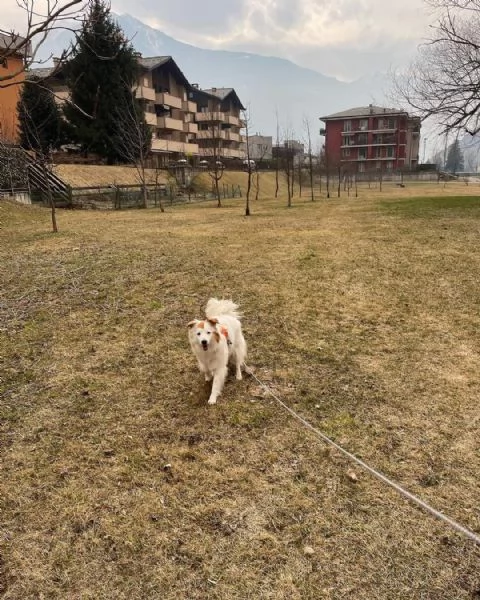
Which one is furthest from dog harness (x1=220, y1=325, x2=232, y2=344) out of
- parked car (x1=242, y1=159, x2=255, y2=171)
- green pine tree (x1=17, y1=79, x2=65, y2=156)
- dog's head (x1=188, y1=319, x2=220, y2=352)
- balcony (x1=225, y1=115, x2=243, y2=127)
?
balcony (x1=225, y1=115, x2=243, y2=127)

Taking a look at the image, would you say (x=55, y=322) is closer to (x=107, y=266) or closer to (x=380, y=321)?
(x=107, y=266)

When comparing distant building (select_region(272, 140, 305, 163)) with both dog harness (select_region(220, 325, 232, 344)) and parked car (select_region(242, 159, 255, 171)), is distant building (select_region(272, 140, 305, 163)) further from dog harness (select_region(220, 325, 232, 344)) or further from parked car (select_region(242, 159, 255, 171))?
dog harness (select_region(220, 325, 232, 344))

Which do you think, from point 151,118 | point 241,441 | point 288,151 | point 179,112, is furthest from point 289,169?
point 241,441

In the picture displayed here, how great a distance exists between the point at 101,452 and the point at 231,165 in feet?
186

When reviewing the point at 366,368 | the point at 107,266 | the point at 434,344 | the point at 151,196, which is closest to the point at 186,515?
the point at 366,368

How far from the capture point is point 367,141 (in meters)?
74.8

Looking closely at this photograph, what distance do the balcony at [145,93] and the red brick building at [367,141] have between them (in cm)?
3666

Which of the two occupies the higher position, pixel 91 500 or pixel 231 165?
pixel 231 165

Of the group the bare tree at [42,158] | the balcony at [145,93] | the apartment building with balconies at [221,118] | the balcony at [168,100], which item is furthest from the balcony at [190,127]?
the bare tree at [42,158]

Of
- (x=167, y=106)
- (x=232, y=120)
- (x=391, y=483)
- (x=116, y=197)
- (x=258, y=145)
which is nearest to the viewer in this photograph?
(x=391, y=483)

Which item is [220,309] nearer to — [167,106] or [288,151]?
[288,151]

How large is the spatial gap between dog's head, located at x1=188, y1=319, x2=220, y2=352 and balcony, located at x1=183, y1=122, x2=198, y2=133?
2075 inches

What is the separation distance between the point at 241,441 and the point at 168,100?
50.1m

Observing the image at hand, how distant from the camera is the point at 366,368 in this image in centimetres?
509
